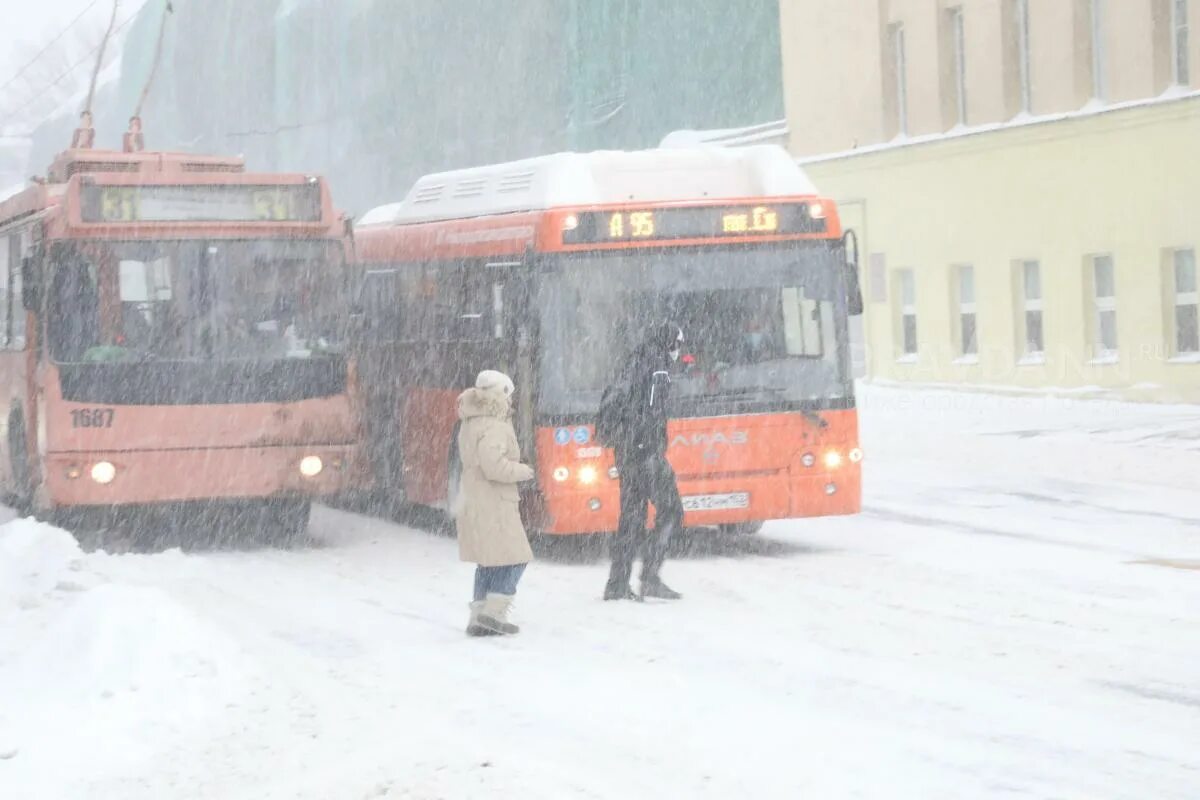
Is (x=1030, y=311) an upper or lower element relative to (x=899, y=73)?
lower

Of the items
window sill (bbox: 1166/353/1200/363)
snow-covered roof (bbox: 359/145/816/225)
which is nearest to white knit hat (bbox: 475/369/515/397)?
snow-covered roof (bbox: 359/145/816/225)

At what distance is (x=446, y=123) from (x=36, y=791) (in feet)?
183

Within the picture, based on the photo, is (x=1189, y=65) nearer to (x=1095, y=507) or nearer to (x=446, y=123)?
(x=1095, y=507)

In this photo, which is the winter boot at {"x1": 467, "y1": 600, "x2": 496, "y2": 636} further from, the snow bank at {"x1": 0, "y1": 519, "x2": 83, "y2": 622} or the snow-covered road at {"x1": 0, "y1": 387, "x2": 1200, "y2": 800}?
the snow bank at {"x1": 0, "y1": 519, "x2": 83, "y2": 622}

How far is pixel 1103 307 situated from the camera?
110 ft

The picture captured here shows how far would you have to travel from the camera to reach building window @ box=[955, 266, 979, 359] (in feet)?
121

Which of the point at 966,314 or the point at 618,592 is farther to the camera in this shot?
the point at 966,314

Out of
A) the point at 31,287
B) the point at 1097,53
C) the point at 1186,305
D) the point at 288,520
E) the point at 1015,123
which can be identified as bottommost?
the point at 288,520

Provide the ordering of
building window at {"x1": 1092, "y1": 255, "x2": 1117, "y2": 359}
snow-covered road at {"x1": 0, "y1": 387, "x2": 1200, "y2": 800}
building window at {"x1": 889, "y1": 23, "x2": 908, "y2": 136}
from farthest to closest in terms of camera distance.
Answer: building window at {"x1": 889, "y1": 23, "x2": 908, "y2": 136}, building window at {"x1": 1092, "y1": 255, "x2": 1117, "y2": 359}, snow-covered road at {"x1": 0, "y1": 387, "x2": 1200, "y2": 800}

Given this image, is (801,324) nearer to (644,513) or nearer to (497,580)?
(644,513)

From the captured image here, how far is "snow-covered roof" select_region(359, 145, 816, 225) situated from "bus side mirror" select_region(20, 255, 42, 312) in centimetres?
352

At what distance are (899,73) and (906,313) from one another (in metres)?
4.31

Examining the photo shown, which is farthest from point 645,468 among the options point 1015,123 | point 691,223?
point 1015,123

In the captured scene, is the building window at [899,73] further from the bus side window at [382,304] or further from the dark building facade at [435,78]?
the bus side window at [382,304]
